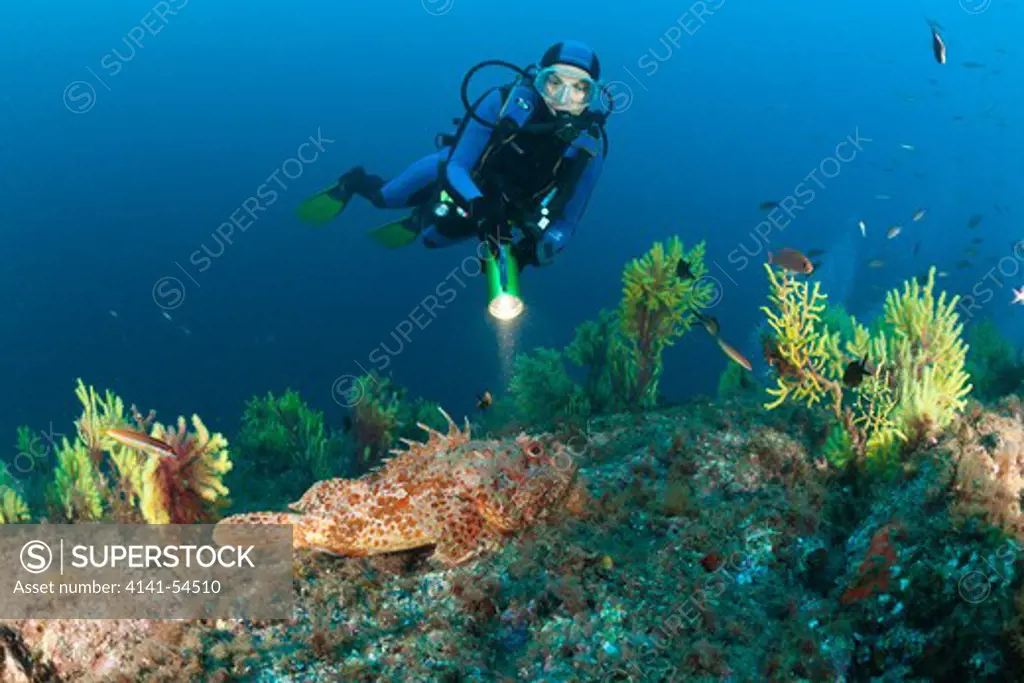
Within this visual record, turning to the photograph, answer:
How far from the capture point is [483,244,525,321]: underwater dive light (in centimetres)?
616

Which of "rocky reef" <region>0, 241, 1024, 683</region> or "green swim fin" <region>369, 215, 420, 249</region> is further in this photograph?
"green swim fin" <region>369, 215, 420, 249</region>

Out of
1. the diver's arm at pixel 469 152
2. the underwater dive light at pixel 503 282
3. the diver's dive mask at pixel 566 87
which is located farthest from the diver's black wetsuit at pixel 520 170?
the underwater dive light at pixel 503 282

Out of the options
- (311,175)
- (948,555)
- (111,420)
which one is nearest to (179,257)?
(311,175)

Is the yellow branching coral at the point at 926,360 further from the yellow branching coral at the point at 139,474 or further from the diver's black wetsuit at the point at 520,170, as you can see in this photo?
the yellow branching coral at the point at 139,474

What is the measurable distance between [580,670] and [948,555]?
2.07 m

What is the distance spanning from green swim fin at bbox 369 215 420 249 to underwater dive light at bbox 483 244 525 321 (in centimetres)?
342

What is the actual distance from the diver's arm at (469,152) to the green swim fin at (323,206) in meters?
3.54

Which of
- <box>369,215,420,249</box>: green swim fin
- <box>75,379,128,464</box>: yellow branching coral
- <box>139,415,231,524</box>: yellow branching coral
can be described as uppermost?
<box>369,215,420,249</box>: green swim fin

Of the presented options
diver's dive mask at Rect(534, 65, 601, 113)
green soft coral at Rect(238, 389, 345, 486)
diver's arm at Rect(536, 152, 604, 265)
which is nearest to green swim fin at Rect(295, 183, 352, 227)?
green soft coral at Rect(238, 389, 345, 486)

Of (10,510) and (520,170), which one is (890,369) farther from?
(10,510)

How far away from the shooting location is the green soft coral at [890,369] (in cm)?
468

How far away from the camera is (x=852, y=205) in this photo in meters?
58.9

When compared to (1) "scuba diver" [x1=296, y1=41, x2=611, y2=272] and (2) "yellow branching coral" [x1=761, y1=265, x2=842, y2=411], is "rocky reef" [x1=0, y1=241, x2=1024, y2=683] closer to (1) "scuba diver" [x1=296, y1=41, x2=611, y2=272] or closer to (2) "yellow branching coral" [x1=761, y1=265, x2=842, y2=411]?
(2) "yellow branching coral" [x1=761, y1=265, x2=842, y2=411]

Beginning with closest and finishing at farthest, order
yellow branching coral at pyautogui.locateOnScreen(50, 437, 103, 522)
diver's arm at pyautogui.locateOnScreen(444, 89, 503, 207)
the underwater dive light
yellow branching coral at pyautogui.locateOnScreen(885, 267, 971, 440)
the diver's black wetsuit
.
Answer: yellow branching coral at pyautogui.locateOnScreen(885, 267, 971, 440) < yellow branching coral at pyautogui.locateOnScreen(50, 437, 103, 522) < the underwater dive light < diver's arm at pyautogui.locateOnScreen(444, 89, 503, 207) < the diver's black wetsuit
